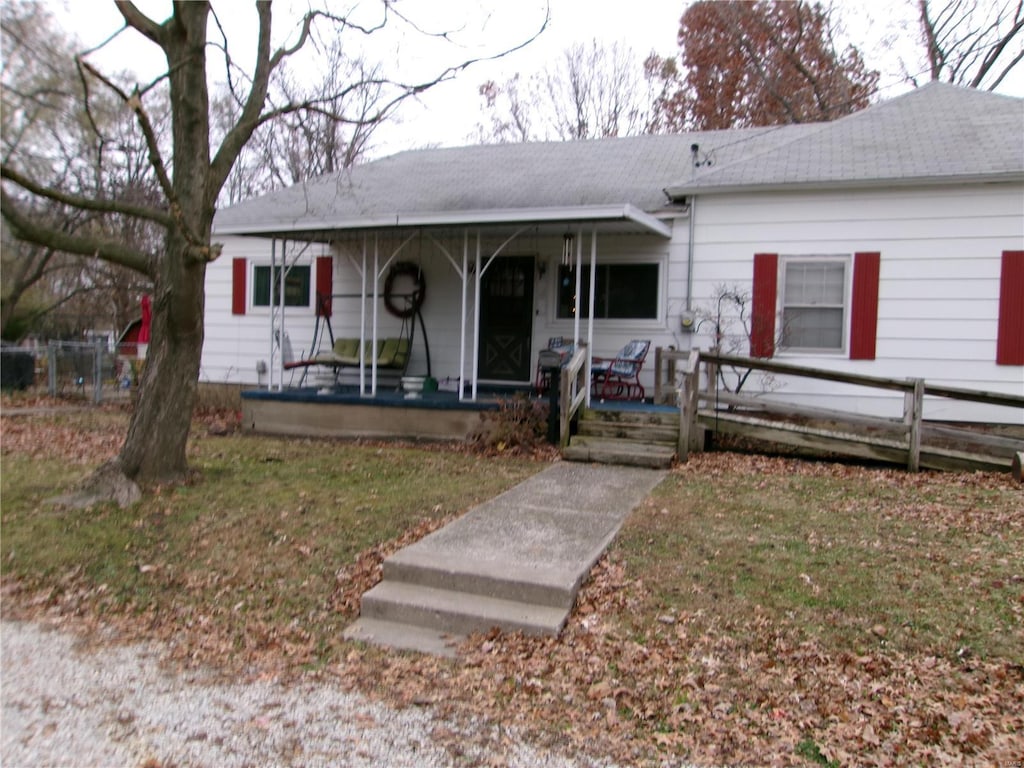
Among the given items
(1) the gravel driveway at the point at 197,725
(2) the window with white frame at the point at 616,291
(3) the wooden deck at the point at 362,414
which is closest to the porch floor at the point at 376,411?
(3) the wooden deck at the point at 362,414

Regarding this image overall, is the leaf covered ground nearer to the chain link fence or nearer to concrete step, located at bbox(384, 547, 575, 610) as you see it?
concrete step, located at bbox(384, 547, 575, 610)

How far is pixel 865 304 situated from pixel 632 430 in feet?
11.4

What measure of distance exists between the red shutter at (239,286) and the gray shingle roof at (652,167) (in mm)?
770

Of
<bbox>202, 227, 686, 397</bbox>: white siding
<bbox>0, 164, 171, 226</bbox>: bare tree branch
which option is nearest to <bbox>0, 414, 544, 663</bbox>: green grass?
<bbox>0, 164, 171, 226</bbox>: bare tree branch

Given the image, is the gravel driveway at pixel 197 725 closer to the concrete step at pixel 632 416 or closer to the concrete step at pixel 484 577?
the concrete step at pixel 484 577

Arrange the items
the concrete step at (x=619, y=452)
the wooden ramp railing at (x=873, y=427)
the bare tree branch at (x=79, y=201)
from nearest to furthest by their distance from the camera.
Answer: the bare tree branch at (x=79, y=201) < the wooden ramp railing at (x=873, y=427) < the concrete step at (x=619, y=452)

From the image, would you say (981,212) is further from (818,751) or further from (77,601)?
(77,601)

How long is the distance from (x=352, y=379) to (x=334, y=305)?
1.30m

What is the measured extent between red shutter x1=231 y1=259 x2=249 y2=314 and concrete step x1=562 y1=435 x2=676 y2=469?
7.35 meters

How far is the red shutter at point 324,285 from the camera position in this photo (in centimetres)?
1249

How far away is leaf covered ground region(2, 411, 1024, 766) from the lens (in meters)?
3.40

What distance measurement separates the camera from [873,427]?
849cm

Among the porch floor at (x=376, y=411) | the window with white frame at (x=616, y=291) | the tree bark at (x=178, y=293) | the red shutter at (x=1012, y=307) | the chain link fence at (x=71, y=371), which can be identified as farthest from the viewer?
the chain link fence at (x=71, y=371)

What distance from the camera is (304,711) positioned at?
359cm
